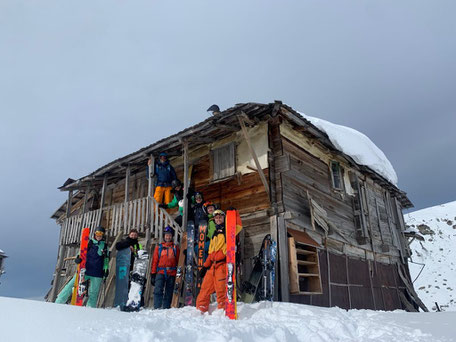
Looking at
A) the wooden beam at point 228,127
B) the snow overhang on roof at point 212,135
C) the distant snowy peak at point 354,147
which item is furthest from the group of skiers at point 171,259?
the distant snowy peak at point 354,147

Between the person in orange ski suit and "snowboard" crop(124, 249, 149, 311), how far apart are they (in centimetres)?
158

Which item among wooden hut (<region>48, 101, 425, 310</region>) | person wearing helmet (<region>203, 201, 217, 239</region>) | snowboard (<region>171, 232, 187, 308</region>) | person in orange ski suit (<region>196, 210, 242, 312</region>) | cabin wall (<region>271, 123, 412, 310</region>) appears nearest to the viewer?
person in orange ski suit (<region>196, 210, 242, 312</region>)

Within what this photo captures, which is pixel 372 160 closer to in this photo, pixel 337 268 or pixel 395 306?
pixel 337 268

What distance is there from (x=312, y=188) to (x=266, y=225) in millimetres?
2591

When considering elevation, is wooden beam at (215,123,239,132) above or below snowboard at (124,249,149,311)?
above

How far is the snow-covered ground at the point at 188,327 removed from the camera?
289 cm

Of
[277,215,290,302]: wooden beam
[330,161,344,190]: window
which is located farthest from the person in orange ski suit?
[330,161,344,190]: window

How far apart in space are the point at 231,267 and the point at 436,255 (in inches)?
1432

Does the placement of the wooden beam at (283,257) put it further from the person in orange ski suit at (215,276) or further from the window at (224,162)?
the person in orange ski suit at (215,276)

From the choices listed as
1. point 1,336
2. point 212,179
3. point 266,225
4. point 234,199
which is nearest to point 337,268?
point 266,225

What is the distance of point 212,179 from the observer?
1022 centimetres

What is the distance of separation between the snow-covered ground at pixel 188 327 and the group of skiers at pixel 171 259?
0.62 metres

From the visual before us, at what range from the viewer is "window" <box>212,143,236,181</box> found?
9.90 meters

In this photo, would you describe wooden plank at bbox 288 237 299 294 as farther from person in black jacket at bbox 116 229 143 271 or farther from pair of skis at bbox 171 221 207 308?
person in black jacket at bbox 116 229 143 271
